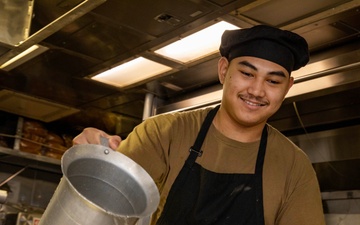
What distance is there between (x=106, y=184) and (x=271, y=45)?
851 mm

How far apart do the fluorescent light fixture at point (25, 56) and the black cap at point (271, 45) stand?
6.15ft

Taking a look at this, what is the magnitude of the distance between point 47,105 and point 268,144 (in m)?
3.19

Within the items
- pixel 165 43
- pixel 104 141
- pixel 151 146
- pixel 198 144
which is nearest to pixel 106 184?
pixel 104 141

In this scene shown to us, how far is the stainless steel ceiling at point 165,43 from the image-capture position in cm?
279

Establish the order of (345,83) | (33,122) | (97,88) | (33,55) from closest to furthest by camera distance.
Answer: (345,83), (33,55), (97,88), (33,122)

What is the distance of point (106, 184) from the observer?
4.50ft

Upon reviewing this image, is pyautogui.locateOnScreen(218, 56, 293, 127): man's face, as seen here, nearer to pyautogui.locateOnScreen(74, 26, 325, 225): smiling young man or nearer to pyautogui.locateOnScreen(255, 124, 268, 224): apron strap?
pyautogui.locateOnScreen(74, 26, 325, 225): smiling young man

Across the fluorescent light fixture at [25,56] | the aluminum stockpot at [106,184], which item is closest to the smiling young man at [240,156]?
the aluminum stockpot at [106,184]

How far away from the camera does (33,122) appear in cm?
530

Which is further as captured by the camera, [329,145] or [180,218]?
[329,145]

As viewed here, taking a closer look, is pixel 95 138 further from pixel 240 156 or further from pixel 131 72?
pixel 131 72

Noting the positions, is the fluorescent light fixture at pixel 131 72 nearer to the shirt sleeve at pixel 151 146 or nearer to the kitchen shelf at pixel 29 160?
the kitchen shelf at pixel 29 160

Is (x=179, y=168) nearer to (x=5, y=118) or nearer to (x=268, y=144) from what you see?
(x=268, y=144)

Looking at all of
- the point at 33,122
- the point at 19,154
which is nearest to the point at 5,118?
the point at 33,122
